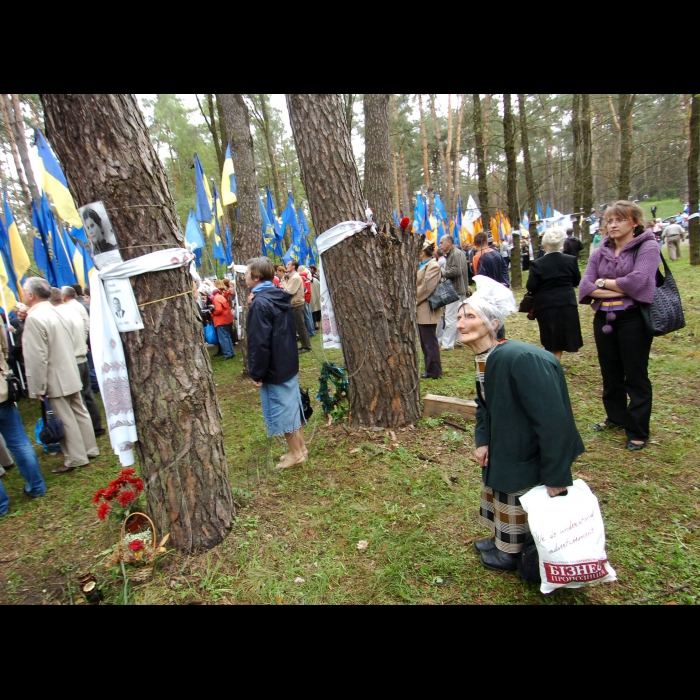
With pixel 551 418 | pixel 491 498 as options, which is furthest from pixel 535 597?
pixel 551 418

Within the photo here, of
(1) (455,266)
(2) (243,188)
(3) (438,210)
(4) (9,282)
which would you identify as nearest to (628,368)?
(1) (455,266)

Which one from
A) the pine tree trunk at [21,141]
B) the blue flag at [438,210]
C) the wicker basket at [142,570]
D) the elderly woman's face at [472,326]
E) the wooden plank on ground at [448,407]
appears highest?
the pine tree trunk at [21,141]

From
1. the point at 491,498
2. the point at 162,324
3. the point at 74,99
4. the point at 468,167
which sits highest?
the point at 468,167

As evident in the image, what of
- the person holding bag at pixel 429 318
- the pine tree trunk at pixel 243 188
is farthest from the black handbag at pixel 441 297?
the pine tree trunk at pixel 243 188

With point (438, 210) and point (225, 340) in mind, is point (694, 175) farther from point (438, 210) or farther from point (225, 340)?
point (225, 340)

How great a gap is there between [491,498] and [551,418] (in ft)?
2.71

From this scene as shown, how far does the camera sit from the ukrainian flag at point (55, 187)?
5.89 m

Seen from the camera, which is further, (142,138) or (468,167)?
(468,167)

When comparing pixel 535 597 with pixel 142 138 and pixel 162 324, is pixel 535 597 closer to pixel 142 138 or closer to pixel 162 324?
pixel 162 324

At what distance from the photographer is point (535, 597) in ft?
7.85

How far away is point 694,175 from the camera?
11398 mm

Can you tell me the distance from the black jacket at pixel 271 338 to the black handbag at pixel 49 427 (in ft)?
8.64

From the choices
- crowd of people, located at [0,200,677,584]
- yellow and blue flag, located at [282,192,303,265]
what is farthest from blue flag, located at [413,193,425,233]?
crowd of people, located at [0,200,677,584]

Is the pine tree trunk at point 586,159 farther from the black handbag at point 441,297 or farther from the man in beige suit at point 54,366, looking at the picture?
the man in beige suit at point 54,366
